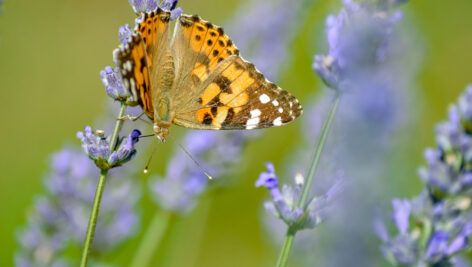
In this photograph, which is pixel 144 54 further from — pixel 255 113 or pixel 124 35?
pixel 255 113

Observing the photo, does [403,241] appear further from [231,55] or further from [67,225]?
[67,225]

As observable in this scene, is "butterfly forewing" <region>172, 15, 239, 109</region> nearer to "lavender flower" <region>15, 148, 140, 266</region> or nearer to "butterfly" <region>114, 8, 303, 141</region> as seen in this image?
"butterfly" <region>114, 8, 303, 141</region>

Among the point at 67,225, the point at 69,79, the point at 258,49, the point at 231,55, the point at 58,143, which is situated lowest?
the point at 67,225

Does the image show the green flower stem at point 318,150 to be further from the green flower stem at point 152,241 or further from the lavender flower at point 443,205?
the green flower stem at point 152,241

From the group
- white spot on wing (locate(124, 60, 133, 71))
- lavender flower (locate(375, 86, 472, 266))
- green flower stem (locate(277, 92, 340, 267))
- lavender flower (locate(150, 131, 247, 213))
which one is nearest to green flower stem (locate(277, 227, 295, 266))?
green flower stem (locate(277, 92, 340, 267))

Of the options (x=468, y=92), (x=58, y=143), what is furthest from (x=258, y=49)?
(x=58, y=143)
